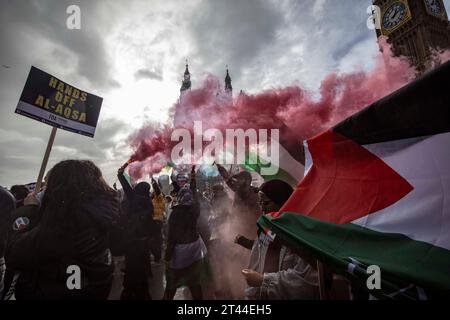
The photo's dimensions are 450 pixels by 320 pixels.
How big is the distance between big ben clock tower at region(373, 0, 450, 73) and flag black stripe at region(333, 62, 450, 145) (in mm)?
41706

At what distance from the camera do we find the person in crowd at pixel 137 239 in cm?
432

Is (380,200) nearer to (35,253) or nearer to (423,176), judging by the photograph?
(423,176)

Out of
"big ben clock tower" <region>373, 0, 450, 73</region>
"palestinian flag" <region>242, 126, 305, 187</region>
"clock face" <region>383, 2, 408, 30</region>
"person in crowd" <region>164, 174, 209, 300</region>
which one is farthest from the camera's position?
"clock face" <region>383, 2, 408, 30</region>

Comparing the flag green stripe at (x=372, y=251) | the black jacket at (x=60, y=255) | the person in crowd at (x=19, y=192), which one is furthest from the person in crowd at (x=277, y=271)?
the person in crowd at (x=19, y=192)

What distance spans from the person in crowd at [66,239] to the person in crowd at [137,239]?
7.33 feet

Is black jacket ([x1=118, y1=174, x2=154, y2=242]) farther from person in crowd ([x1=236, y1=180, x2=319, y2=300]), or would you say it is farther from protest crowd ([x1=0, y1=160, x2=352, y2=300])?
person in crowd ([x1=236, y1=180, x2=319, y2=300])

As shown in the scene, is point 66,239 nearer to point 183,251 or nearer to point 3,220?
point 3,220

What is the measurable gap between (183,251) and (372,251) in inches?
128

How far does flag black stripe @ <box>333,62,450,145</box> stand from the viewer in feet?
4.75

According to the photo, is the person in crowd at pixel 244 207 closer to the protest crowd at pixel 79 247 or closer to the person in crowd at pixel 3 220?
the protest crowd at pixel 79 247

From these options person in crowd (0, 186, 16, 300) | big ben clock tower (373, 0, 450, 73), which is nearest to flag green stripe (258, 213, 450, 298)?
person in crowd (0, 186, 16, 300)
